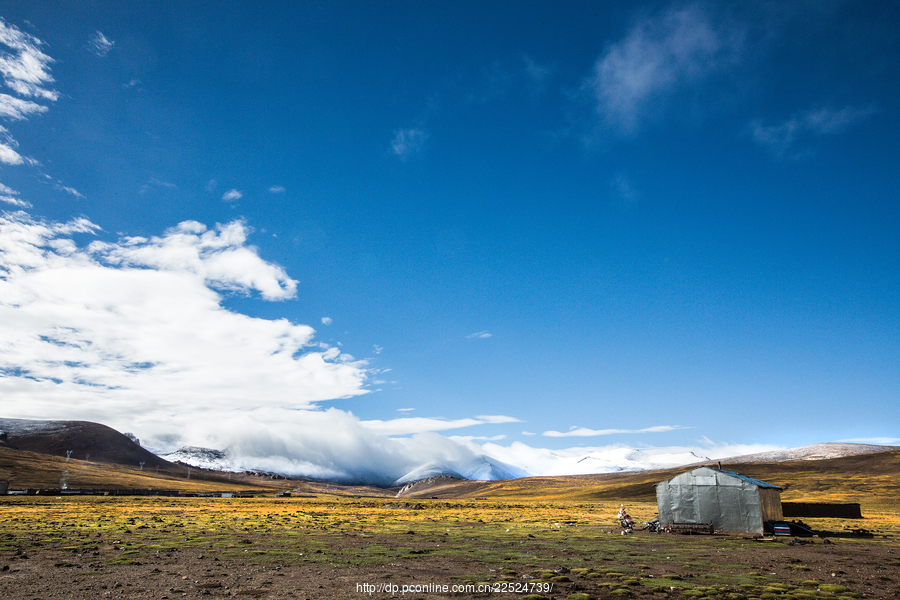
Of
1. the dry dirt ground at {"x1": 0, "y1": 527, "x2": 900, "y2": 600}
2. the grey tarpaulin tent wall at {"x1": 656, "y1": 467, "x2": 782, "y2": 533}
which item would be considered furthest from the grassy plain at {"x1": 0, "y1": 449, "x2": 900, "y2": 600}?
the grey tarpaulin tent wall at {"x1": 656, "y1": 467, "x2": 782, "y2": 533}

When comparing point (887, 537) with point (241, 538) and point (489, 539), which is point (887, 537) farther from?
point (241, 538)

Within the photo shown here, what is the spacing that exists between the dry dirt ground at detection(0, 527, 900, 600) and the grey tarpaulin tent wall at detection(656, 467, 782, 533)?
5290mm

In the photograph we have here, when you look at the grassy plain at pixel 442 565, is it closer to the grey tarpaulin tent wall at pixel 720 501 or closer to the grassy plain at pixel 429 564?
the grassy plain at pixel 429 564

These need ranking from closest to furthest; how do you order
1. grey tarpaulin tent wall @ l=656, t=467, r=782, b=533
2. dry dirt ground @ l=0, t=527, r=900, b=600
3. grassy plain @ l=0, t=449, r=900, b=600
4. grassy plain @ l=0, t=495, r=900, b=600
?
dry dirt ground @ l=0, t=527, r=900, b=600, grassy plain @ l=0, t=449, r=900, b=600, grassy plain @ l=0, t=495, r=900, b=600, grey tarpaulin tent wall @ l=656, t=467, r=782, b=533

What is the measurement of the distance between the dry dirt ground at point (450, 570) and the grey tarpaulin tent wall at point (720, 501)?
529 centimetres

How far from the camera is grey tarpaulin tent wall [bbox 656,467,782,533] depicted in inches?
1501

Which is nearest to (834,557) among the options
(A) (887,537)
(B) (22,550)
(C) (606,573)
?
(C) (606,573)

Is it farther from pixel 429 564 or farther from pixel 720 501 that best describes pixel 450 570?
pixel 720 501

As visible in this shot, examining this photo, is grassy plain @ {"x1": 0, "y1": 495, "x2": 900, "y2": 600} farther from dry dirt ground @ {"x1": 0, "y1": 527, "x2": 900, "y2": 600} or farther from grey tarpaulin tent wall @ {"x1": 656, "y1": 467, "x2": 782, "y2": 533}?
grey tarpaulin tent wall @ {"x1": 656, "y1": 467, "x2": 782, "y2": 533}

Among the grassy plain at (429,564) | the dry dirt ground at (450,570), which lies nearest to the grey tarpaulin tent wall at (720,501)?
the grassy plain at (429,564)

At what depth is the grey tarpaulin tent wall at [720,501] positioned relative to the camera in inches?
1501

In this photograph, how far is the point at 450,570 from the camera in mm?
21562

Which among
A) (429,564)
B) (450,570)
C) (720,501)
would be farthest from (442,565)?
(720,501)

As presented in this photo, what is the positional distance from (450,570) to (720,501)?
28.4 m
